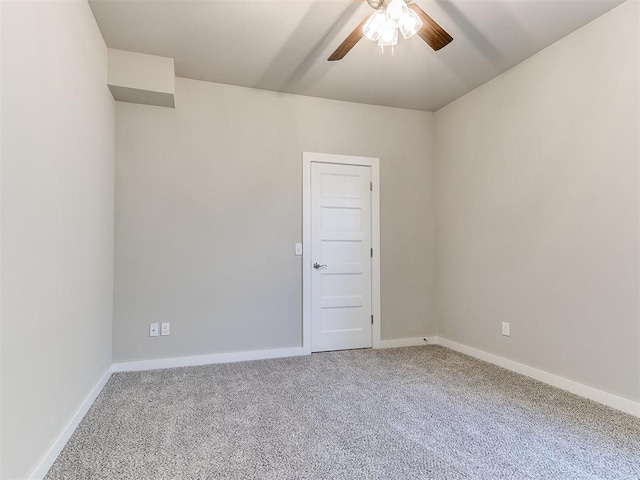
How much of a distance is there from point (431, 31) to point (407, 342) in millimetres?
3141

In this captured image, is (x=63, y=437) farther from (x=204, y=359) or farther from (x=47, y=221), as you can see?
(x=204, y=359)

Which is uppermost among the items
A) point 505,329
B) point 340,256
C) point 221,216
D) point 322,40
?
point 322,40

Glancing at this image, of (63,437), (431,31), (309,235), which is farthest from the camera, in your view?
(309,235)

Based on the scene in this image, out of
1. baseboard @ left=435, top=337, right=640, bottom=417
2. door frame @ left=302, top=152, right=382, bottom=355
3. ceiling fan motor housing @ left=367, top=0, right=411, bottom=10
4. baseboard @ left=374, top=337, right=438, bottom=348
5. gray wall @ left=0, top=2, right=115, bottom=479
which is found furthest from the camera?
baseboard @ left=374, top=337, right=438, bottom=348

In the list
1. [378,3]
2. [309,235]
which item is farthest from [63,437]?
[378,3]

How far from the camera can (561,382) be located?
269cm

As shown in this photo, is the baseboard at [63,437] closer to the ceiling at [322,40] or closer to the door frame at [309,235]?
the door frame at [309,235]

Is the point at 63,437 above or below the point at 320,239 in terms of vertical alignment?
below

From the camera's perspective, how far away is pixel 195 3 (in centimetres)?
234

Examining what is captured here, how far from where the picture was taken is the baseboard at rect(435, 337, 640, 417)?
89.7 inches

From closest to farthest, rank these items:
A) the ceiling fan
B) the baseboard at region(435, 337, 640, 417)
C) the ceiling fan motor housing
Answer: the ceiling fan, the ceiling fan motor housing, the baseboard at region(435, 337, 640, 417)

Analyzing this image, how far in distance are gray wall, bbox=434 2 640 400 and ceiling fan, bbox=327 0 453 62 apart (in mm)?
1320

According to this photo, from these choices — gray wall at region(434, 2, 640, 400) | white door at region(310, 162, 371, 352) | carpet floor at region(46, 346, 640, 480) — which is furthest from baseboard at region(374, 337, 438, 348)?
carpet floor at region(46, 346, 640, 480)

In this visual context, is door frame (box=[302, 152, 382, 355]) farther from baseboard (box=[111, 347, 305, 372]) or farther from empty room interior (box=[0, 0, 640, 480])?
baseboard (box=[111, 347, 305, 372])
